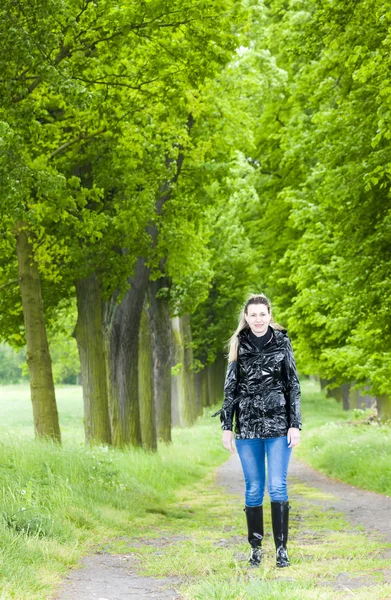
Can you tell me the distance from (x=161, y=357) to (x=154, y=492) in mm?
9874

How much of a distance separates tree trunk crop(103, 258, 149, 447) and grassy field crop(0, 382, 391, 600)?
1942 mm

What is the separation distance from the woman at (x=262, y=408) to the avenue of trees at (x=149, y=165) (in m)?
3.57

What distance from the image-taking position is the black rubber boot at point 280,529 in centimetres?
668

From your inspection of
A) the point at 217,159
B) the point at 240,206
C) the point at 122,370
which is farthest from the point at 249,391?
the point at 240,206

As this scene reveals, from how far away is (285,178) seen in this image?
26828 mm

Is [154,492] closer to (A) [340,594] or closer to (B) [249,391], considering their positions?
(B) [249,391]

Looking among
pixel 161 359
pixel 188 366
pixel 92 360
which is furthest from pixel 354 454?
pixel 188 366

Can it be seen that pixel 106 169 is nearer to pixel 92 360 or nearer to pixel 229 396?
pixel 92 360

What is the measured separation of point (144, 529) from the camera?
9383mm

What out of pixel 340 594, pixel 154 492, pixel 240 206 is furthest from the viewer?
pixel 240 206

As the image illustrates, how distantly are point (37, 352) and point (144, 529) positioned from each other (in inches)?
160

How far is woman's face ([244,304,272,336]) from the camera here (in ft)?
22.7

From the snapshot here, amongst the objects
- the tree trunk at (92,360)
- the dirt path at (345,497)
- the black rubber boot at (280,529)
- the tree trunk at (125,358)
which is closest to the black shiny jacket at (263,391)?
the black rubber boot at (280,529)

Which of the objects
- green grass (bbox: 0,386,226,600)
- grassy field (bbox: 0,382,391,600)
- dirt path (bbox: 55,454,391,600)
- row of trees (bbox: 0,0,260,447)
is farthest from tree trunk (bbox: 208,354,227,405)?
dirt path (bbox: 55,454,391,600)
